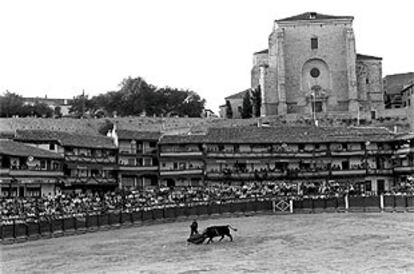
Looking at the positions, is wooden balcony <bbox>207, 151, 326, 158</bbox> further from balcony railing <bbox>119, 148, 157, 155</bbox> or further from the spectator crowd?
balcony railing <bbox>119, 148, 157, 155</bbox>

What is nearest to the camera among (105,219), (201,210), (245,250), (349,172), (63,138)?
(245,250)

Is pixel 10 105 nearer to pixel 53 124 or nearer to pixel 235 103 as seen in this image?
pixel 53 124

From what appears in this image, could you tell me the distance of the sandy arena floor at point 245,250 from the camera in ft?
95.2

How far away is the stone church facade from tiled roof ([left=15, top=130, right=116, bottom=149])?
45442mm

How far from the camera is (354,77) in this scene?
387 feet

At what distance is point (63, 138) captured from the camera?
75.6 metres

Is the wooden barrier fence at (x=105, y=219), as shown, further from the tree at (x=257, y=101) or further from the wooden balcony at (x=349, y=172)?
the tree at (x=257, y=101)

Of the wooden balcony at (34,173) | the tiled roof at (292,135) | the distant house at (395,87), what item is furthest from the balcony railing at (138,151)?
the distant house at (395,87)

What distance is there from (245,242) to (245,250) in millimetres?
3981

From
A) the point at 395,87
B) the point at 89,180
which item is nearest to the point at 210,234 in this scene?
the point at 89,180

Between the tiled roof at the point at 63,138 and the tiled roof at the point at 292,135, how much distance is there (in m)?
13.1

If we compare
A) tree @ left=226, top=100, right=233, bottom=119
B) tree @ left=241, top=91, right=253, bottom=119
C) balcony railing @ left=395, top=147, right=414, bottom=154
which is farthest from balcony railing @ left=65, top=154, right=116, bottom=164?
tree @ left=226, top=100, right=233, bottom=119

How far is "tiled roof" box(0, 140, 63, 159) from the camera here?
6436 cm

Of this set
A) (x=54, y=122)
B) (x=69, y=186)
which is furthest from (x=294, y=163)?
(x=54, y=122)
